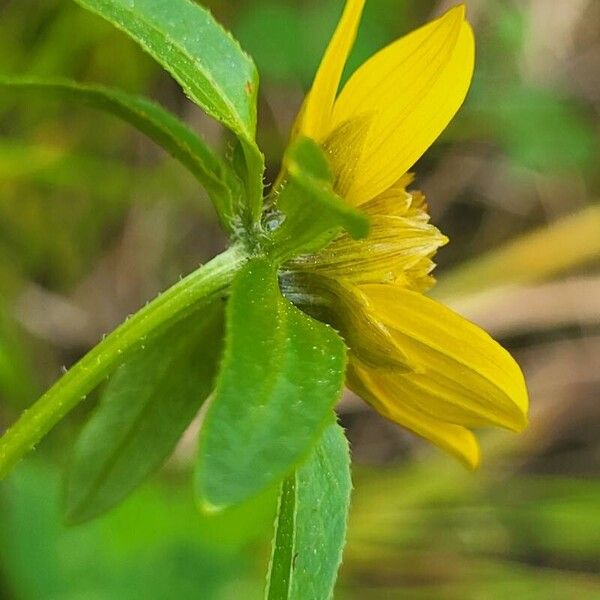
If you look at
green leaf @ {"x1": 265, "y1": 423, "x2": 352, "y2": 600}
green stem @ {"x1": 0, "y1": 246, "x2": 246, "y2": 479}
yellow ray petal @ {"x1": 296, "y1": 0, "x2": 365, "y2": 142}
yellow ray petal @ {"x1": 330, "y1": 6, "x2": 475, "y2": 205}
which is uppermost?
yellow ray petal @ {"x1": 296, "y1": 0, "x2": 365, "y2": 142}

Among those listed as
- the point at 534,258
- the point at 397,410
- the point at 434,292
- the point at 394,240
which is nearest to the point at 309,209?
the point at 394,240

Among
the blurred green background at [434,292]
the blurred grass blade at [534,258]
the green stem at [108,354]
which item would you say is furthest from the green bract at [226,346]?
the blurred grass blade at [534,258]

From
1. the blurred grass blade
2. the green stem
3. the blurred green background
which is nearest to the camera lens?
the green stem

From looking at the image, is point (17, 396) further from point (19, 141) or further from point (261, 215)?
point (261, 215)

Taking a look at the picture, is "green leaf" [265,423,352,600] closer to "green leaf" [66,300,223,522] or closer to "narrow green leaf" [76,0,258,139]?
"green leaf" [66,300,223,522]

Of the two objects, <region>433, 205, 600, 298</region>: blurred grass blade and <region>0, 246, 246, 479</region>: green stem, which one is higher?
<region>433, 205, 600, 298</region>: blurred grass blade

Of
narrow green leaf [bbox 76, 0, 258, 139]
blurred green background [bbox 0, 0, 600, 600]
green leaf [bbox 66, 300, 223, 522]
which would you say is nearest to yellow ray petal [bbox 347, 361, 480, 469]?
green leaf [bbox 66, 300, 223, 522]

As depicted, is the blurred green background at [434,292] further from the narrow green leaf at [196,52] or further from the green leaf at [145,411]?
the narrow green leaf at [196,52]

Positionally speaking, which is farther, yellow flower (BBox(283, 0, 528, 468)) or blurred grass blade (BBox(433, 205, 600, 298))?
blurred grass blade (BBox(433, 205, 600, 298))
